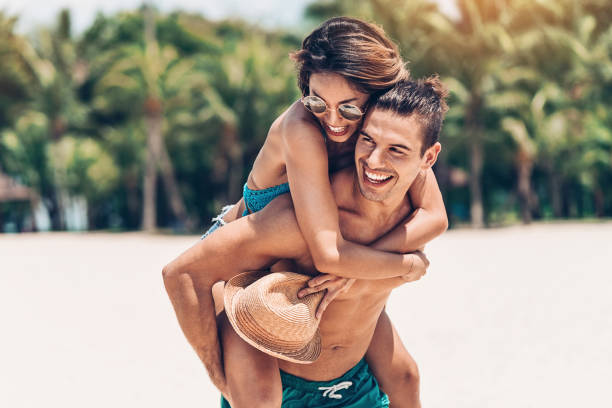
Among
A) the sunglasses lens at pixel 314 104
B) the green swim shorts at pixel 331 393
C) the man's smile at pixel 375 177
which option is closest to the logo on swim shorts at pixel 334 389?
the green swim shorts at pixel 331 393

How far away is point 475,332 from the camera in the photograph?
8500 mm

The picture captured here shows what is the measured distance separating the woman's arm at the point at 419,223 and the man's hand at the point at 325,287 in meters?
0.21

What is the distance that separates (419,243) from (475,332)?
21.2ft

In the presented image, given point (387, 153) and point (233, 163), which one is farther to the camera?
point (233, 163)

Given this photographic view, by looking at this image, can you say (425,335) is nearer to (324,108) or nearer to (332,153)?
(332,153)

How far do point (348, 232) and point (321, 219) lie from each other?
0.25 meters

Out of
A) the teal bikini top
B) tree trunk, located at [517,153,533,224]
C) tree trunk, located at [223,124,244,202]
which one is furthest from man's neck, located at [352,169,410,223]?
tree trunk, located at [223,124,244,202]

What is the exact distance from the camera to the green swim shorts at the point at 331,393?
2600 millimetres

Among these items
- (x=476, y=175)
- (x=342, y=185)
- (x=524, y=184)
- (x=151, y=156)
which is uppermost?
(x=342, y=185)

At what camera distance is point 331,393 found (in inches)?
103

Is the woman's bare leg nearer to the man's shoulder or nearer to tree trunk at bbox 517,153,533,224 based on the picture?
the man's shoulder

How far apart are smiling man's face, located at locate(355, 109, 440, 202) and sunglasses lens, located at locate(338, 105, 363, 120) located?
0.12ft

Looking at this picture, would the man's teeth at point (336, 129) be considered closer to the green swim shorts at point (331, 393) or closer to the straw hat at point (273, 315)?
the straw hat at point (273, 315)

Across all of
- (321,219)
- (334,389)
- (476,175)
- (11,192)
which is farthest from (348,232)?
(11,192)
